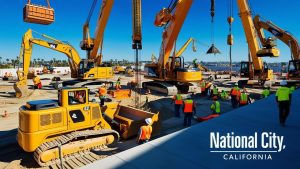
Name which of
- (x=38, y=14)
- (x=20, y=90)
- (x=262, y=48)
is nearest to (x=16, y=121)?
(x=38, y=14)

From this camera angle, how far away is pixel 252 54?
2388 centimetres

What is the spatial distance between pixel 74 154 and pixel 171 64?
48.6 ft

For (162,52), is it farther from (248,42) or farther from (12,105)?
(12,105)

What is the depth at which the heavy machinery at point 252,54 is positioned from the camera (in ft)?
72.2

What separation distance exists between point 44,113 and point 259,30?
24.9 meters

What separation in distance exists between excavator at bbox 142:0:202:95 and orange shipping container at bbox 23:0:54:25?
Answer: 854cm

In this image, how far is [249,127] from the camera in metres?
6.47

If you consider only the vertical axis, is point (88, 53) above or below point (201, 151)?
above

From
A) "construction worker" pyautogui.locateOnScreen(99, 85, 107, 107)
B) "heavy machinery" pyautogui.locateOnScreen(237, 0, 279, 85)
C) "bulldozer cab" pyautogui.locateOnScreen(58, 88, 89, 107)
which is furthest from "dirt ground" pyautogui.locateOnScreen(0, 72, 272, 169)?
"bulldozer cab" pyautogui.locateOnScreen(58, 88, 89, 107)

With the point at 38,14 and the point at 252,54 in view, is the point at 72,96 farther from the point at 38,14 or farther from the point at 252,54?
the point at 252,54

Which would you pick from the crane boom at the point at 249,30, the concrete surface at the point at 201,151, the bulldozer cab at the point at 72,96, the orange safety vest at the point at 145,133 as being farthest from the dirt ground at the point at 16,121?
the concrete surface at the point at 201,151

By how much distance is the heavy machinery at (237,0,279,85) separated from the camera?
22.0 meters

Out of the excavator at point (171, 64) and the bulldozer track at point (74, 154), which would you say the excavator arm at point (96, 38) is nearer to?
the excavator at point (171, 64)

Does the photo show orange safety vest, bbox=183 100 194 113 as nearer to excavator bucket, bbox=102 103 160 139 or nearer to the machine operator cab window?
excavator bucket, bbox=102 103 160 139
